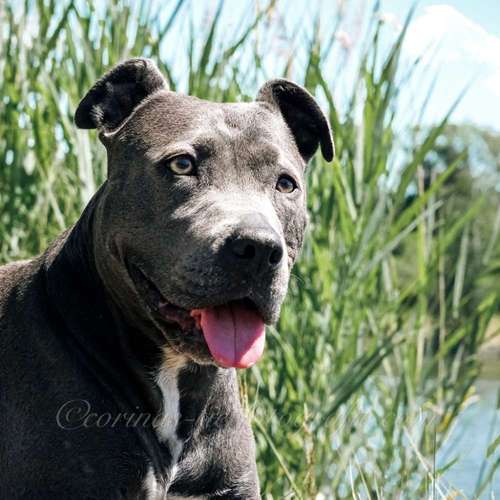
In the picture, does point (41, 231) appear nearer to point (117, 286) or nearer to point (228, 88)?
point (228, 88)

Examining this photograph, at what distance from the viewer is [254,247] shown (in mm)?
2736

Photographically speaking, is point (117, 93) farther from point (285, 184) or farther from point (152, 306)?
point (152, 306)

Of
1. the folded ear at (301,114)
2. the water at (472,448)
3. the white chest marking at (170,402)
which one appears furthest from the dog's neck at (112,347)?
the water at (472,448)

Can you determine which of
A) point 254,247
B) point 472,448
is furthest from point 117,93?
point 472,448

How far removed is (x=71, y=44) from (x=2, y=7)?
15.6 inches

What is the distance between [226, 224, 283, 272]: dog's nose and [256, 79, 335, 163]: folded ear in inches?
38.1

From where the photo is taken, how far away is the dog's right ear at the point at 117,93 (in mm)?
3344

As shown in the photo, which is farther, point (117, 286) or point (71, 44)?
point (71, 44)

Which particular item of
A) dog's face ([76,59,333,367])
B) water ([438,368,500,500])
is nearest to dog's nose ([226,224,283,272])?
dog's face ([76,59,333,367])

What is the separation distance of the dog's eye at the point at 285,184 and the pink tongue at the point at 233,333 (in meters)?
0.45

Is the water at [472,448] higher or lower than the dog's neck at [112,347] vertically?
lower

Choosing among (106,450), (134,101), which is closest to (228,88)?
(134,101)

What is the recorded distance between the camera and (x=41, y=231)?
4637mm

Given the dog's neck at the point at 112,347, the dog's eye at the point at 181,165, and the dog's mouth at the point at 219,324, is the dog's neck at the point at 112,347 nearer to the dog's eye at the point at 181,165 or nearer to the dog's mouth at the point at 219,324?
the dog's mouth at the point at 219,324
